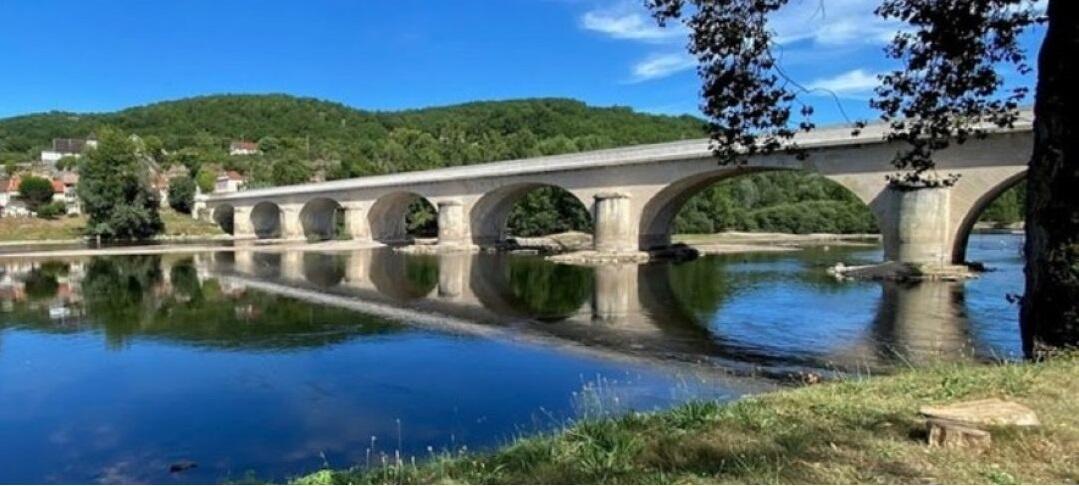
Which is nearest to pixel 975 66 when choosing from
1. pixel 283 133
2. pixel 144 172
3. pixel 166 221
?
pixel 144 172

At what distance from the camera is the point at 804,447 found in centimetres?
511

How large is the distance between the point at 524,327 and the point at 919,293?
13.7m

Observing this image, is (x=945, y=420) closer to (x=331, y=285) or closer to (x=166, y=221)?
(x=331, y=285)

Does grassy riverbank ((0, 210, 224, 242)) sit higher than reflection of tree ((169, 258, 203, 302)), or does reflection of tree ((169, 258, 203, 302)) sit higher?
grassy riverbank ((0, 210, 224, 242))

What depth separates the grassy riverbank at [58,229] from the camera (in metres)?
71.2

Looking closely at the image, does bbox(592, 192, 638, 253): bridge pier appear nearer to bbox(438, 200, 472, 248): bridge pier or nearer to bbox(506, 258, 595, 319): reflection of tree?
bbox(506, 258, 595, 319): reflection of tree

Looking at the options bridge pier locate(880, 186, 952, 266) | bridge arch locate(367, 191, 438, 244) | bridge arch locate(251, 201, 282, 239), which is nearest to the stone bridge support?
bridge pier locate(880, 186, 952, 266)

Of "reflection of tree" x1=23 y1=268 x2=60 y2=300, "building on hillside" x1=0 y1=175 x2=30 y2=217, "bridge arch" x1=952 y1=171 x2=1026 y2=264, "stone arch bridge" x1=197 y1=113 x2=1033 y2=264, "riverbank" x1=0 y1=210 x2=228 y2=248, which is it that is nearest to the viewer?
"bridge arch" x1=952 y1=171 x2=1026 y2=264

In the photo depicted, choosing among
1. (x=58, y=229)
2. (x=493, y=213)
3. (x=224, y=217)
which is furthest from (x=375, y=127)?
(x=493, y=213)

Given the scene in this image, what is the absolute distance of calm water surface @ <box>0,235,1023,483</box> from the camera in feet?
35.0

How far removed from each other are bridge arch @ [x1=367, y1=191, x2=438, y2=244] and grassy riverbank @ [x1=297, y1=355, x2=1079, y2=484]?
59.3 m

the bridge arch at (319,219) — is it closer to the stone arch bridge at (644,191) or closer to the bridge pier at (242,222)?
the stone arch bridge at (644,191)

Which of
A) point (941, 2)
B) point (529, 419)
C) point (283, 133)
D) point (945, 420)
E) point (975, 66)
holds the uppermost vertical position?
point (283, 133)

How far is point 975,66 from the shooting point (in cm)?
864
